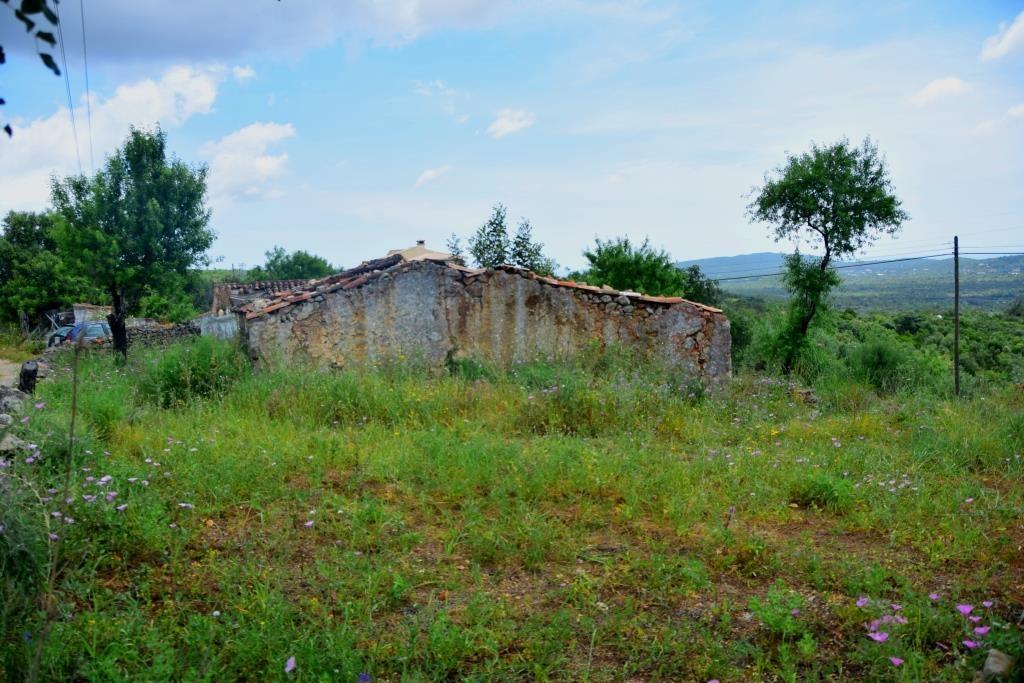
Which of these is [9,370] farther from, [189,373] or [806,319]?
[806,319]

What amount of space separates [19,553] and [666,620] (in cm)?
335

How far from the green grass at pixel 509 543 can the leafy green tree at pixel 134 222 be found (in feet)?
61.0

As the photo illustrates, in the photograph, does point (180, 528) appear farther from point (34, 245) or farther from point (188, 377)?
point (34, 245)

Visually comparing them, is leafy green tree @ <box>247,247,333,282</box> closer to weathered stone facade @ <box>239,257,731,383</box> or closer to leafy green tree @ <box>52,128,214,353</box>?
leafy green tree @ <box>52,128,214,353</box>

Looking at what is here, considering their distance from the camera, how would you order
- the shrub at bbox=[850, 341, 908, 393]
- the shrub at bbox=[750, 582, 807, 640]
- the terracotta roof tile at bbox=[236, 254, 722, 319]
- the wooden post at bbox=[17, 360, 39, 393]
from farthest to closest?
the shrub at bbox=[850, 341, 908, 393] < the terracotta roof tile at bbox=[236, 254, 722, 319] < the wooden post at bbox=[17, 360, 39, 393] < the shrub at bbox=[750, 582, 807, 640]

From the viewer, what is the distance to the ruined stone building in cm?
1243

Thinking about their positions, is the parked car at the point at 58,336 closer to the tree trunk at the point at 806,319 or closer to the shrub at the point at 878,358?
the tree trunk at the point at 806,319

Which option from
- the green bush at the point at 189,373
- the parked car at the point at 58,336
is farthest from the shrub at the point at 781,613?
the parked car at the point at 58,336

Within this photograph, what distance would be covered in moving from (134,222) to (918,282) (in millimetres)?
64770

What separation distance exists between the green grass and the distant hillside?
19013mm

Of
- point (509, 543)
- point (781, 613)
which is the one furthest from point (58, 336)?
point (781, 613)

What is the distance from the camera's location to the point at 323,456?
254 inches

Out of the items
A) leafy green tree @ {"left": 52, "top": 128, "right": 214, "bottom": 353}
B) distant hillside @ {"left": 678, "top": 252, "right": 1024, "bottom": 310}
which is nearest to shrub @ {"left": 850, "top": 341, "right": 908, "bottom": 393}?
distant hillside @ {"left": 678, "top": 252, "right": 1024, "bottom": 310}

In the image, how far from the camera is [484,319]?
13281 mm
